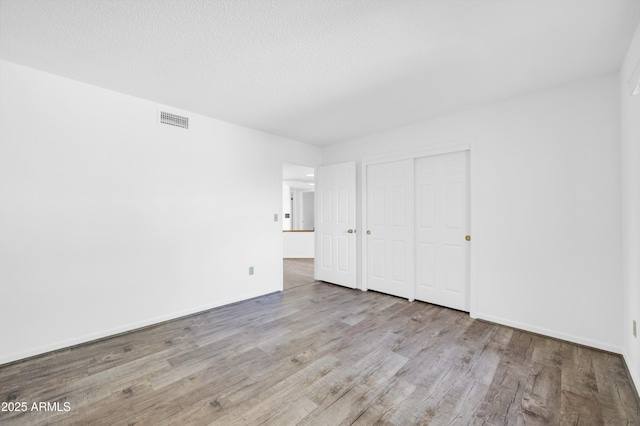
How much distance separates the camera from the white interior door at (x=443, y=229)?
335cm

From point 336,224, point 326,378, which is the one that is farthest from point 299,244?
point 326,378

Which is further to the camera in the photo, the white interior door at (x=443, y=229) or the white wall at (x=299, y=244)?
the white wall at (x=299, y=244)

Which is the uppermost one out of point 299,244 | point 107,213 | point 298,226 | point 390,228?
point 107,213

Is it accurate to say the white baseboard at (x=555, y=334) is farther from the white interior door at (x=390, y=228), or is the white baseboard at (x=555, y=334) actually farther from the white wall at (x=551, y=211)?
the white interior door at (x=390, y=228)

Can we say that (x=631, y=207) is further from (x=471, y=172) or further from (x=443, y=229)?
(x=443, y=229)

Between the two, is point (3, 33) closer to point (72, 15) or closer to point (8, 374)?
point (72, 15)

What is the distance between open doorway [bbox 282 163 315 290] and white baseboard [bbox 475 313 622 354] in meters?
2.88

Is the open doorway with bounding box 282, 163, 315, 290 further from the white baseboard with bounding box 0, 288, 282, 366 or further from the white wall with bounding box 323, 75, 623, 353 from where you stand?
the white wall with bounding box 323, 75, 623, 353

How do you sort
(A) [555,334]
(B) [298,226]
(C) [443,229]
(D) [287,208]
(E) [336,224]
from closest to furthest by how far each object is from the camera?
(A) [555,334] < (C) [443,229] < (E) [336,224] < (D) [287,208] < (B) [298,226]

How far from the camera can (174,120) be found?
3197mm

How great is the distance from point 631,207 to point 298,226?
30.0 ft

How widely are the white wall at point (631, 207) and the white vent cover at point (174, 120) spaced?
4025 millimetres

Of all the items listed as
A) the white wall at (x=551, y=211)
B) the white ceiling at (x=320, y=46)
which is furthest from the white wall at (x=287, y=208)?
the white wall at (x=551, y=211)

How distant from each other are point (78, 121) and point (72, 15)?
1.18 meters
